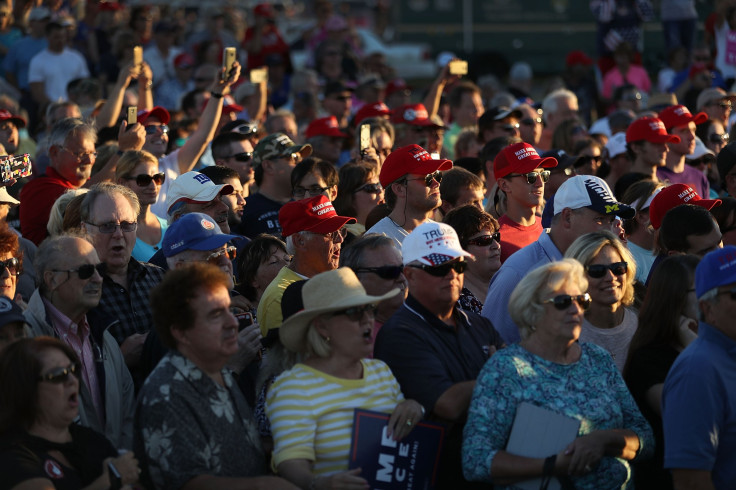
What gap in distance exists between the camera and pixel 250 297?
6.55 meters

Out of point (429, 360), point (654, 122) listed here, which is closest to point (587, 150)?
point (654, 122)

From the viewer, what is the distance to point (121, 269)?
622 centimetres

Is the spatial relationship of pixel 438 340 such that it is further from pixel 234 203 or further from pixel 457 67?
pixel 457 67

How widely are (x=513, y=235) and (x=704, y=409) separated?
3084 millimetres

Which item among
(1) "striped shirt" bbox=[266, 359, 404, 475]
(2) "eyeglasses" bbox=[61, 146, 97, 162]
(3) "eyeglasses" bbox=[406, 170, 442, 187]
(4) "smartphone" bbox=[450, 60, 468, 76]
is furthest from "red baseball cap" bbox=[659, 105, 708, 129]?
(1) "striped shirt" bbox=[266, 359, 404, 475]

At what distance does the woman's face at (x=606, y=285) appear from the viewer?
5.74m

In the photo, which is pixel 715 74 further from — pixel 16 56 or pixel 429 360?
pixel 429 360

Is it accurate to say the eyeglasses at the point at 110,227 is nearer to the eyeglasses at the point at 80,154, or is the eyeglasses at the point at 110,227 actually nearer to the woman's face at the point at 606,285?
the eyeglasses at the point at 80,154

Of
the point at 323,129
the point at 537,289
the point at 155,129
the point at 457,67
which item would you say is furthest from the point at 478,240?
the point at 457,67

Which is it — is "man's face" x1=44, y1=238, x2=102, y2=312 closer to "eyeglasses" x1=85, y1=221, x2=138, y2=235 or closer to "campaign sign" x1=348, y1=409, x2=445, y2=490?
"eyeglasses" x1=85, y1=221, x2=138, y2=235

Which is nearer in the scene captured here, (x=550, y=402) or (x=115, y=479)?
(x=115, y=479)

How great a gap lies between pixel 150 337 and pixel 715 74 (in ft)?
36.6

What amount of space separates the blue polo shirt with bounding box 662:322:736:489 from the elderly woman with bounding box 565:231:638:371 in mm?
1075

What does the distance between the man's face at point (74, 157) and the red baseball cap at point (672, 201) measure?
12.9 ft
